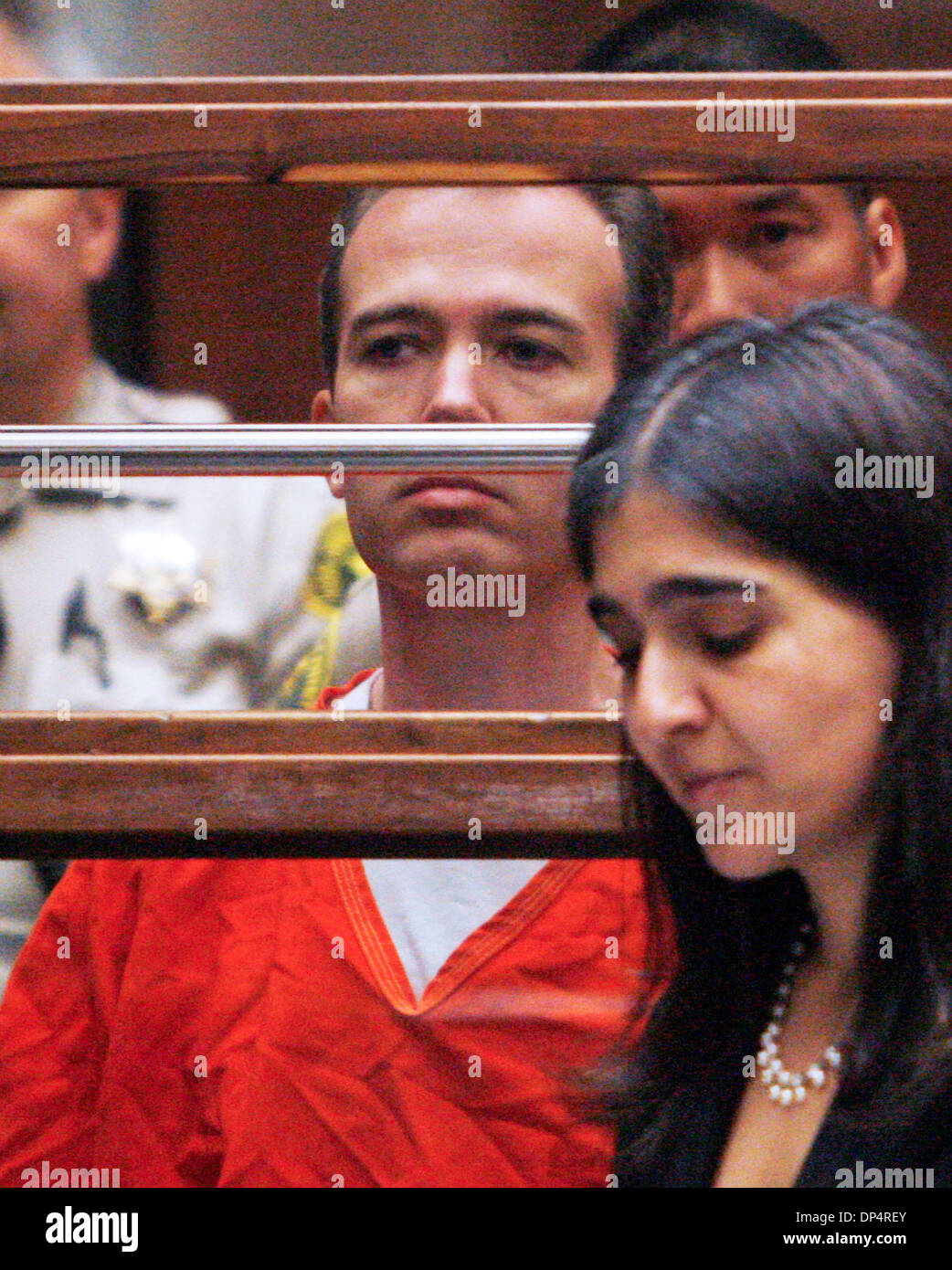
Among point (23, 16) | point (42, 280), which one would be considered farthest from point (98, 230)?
point (23, 16)

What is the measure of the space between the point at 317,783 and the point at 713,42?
800 millimetres

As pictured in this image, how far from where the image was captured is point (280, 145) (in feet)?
2.52

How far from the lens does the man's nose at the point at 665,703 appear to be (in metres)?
0.79

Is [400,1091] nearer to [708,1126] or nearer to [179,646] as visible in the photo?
[708,1126]

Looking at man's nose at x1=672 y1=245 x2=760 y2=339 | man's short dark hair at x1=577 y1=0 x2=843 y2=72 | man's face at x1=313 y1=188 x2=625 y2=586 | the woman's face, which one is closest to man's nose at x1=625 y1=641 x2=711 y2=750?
the woman's face

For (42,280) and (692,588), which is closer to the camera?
(692,588)

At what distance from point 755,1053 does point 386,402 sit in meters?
0.48

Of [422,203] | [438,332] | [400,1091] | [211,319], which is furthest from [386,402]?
[211,319]

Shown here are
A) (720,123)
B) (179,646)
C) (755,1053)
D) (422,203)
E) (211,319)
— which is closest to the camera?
(720,123)

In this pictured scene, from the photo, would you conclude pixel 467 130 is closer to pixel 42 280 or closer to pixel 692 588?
pixel 692 588

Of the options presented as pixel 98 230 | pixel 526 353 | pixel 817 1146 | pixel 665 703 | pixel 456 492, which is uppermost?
pixel 98 230

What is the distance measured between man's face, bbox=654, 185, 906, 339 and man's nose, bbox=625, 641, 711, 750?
350 millimetres

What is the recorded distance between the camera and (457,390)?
0.96m

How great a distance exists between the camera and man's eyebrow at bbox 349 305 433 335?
1017mm
